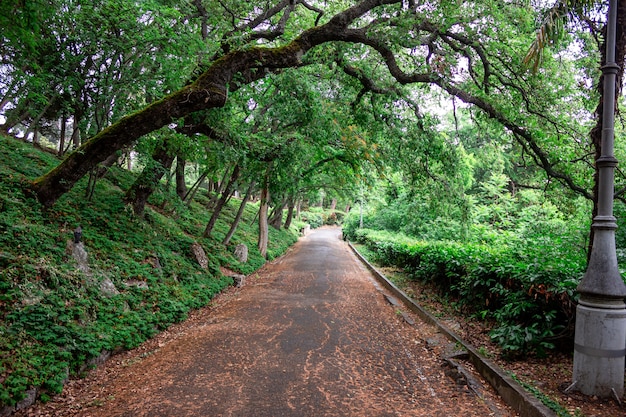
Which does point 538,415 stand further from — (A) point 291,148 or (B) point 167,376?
(A) point 291,148

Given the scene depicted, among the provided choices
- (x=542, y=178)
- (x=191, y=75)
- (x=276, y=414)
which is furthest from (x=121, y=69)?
(x=542, y=178)

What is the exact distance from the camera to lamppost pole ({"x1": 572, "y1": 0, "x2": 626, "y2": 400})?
12.1 feet

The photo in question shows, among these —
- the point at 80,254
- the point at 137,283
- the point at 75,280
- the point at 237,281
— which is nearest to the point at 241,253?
the point at 237,281

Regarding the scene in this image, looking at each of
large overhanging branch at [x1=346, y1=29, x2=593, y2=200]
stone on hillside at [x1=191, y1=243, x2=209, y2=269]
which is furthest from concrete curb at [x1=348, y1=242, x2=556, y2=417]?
stone on hillside at [x1=191, y1=243, x2=209, y2=269]

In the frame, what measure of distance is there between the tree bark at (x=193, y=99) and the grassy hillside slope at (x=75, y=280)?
2.71 feet

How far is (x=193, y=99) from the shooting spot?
22.0 ft

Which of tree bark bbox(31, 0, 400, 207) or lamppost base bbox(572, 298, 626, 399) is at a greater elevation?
tree bark bbox(31, 0, 400, 207)

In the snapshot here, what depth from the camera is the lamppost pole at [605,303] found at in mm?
3697

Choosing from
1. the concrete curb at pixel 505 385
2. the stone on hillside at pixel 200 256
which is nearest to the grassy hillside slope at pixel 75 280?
the stone on hillside at pixel 200 256

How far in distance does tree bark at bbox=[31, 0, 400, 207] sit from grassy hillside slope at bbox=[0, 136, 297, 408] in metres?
0.83

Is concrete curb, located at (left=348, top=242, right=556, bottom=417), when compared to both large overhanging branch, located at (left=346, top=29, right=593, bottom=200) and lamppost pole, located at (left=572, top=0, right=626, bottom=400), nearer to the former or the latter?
lamppost pole, located at (left=572, top=0, right=626, bottom=400)

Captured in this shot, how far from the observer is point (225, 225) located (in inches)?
740

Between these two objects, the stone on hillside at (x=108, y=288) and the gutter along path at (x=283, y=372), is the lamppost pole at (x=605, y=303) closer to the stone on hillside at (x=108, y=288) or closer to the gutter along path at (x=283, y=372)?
the gutter along path at (x=283, y=372)

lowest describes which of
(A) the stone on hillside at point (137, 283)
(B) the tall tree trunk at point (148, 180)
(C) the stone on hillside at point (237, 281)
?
(C) the stone on hillside at point (237, 281)
